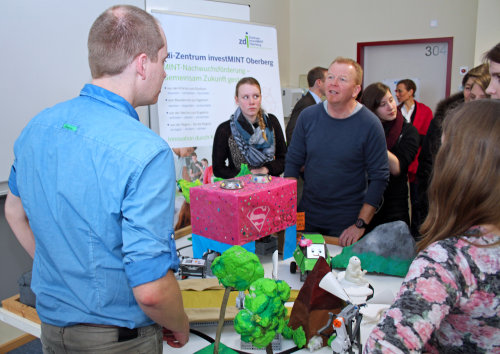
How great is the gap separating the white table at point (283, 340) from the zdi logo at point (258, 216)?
200 mm

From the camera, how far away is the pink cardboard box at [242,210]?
1550mm

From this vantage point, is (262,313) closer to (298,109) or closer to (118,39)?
(118,39)

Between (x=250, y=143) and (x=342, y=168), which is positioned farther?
(x=250, y=143)

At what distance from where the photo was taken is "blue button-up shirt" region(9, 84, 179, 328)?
872 millimetres

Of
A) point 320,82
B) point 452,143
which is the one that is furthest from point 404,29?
point 452,143

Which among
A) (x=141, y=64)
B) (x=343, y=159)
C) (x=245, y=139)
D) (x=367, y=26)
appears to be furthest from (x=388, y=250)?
(x=367, y=26)

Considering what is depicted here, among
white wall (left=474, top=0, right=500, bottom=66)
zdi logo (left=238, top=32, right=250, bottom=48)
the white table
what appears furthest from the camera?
white wall (left=474, top=0, right=500, bottom=66)

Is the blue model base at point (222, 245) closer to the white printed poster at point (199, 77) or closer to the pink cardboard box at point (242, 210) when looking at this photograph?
the pink cardboard box at point (242, 210)

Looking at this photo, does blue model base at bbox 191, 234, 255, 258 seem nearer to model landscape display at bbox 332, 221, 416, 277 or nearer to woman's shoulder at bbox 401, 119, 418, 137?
model landscape display at bbox 332, 221, 416, 277

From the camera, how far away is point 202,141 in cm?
311

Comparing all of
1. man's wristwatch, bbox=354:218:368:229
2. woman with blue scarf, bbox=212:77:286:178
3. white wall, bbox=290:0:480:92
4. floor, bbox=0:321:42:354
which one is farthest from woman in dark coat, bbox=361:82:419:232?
white wall, bbox=290:0:480:92

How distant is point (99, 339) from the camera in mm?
952

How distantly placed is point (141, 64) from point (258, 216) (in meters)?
0.81

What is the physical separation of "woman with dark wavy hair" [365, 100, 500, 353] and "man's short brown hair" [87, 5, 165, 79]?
72 cm
